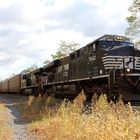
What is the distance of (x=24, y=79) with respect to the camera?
54.5 metres

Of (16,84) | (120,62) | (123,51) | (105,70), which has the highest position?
(123,51)

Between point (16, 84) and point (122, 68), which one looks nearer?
point (122, 68)

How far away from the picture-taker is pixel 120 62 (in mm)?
22031

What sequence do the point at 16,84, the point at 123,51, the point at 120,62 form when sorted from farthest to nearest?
the point at 16,84 < the point at 123,51 < the point at 120,62

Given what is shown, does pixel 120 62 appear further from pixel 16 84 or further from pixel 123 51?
pixel 16 84

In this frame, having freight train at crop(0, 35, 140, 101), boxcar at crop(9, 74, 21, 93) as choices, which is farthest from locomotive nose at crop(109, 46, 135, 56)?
boxcar at crop(9, 74, 21, 93)

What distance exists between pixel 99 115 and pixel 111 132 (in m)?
1.76

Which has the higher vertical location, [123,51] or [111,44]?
[111,44]

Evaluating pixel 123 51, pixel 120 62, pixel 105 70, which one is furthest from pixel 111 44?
pixel 105 70

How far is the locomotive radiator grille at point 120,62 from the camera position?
71.5ft

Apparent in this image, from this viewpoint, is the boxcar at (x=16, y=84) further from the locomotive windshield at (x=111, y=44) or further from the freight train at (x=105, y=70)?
the locomotive windshield at (x=111, y=44)

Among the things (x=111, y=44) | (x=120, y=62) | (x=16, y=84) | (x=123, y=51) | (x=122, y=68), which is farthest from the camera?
(x=16, y=84)

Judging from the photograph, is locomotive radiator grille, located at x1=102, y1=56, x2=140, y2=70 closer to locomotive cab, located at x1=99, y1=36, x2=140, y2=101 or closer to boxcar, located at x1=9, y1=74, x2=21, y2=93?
locomotive cab, located at x1=99, y1=36, x2=140, y2=101

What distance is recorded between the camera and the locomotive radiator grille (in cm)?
2178
